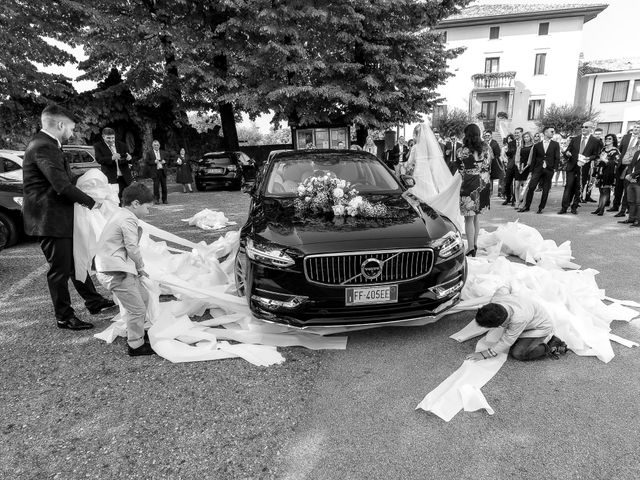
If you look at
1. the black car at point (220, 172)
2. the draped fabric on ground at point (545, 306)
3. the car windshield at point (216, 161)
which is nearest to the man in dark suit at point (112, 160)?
the black car at point (220, 172)

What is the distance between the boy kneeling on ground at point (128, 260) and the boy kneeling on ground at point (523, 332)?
2.75 meters

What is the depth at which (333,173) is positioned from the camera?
484 centimetres

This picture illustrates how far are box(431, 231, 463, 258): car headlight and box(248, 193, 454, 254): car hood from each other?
47 mm

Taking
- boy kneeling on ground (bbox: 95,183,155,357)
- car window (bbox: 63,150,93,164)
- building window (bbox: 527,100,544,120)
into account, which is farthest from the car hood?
building window (bbox: 527,100,544,120)

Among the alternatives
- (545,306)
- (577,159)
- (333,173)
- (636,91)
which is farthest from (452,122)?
(545,306)

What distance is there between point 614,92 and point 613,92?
72mm

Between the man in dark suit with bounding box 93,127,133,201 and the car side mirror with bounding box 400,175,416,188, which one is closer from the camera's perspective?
the car side mirror with bounding box 400,175,416,188

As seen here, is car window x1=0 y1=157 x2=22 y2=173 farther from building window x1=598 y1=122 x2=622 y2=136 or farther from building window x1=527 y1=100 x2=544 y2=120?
building window x1=598 y1=122 x2=622 y2=136

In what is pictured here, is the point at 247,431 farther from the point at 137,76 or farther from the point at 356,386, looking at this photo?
the point at 137,76

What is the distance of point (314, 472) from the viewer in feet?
7.19

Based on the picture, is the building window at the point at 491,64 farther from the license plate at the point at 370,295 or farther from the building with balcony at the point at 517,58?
the license plate at the point at 370,295

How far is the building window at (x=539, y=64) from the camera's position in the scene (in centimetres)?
3278

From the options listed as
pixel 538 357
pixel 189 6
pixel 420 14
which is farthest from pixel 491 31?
pixel 538 357

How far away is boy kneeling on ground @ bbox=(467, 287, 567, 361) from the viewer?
3.07 m
